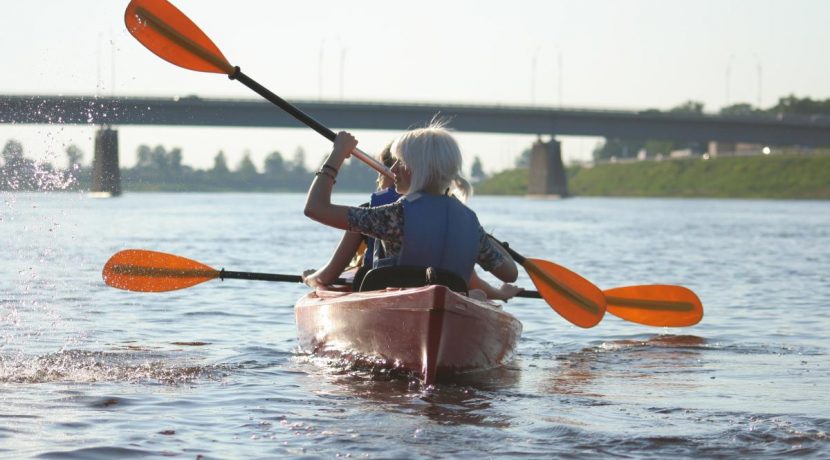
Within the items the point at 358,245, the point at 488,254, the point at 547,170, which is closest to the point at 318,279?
the point at 358,245

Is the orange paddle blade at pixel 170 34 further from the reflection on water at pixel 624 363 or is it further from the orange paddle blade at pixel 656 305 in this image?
the orange paddle blade at pixel 656 305

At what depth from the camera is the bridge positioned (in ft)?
219

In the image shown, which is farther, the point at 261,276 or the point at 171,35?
the point at 261,276

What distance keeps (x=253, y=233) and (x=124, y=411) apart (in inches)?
1123

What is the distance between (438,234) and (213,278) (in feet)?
13.8

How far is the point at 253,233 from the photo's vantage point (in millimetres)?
35688

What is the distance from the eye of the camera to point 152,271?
1129cm

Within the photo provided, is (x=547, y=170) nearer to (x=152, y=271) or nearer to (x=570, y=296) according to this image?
(x=152, y=271)

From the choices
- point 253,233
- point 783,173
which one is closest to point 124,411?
point 253,233

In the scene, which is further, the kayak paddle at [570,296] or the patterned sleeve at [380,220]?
the kayak paddle at [570,296]

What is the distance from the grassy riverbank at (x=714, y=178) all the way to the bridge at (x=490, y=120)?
18.7m

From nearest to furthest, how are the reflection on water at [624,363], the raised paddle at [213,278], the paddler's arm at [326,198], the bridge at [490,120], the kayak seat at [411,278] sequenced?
the paddler's arm at [326,198] < the kayak seat at [411,278] < the reflection on water at [624,363] < the raised paddle at [213,278] < the bridge at [490,120]

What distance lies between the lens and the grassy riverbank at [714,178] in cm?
9831

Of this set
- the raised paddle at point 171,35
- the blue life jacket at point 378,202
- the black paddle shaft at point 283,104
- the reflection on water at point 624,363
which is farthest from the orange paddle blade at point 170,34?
the reflection on water at point 624,363
